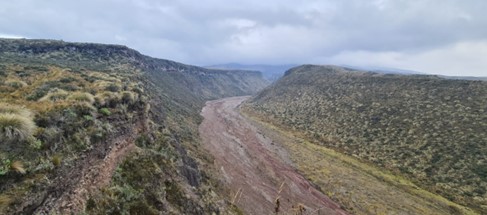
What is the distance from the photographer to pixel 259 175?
3922 centimetres

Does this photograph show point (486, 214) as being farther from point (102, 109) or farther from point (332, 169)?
point (102, 109)

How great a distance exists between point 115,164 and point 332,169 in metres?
33.8

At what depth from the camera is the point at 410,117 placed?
6378 cm

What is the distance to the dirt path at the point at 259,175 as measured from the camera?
1225 inches

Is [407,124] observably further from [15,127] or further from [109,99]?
[15,127]

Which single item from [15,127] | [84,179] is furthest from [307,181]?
[15,127]

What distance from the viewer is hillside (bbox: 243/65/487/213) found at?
42.5m

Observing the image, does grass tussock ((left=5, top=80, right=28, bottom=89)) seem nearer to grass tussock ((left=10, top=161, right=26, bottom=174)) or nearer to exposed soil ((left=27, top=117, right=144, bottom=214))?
exposed soil ((left=27, top=117, right=144, bottom=214))

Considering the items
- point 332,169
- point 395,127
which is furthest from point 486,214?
point 395,127

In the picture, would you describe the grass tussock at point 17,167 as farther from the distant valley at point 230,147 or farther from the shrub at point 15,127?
the shrub at point 15,127

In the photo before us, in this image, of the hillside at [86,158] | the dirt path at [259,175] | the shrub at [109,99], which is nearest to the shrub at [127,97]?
the hillside at [86,158]

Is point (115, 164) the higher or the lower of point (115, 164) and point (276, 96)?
the higher

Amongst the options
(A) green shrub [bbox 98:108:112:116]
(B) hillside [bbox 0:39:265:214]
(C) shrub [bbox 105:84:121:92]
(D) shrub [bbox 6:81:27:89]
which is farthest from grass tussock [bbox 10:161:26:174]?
(C) shrub [bbox 105:84:121:92]

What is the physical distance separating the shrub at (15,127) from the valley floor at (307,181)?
15614 mm
